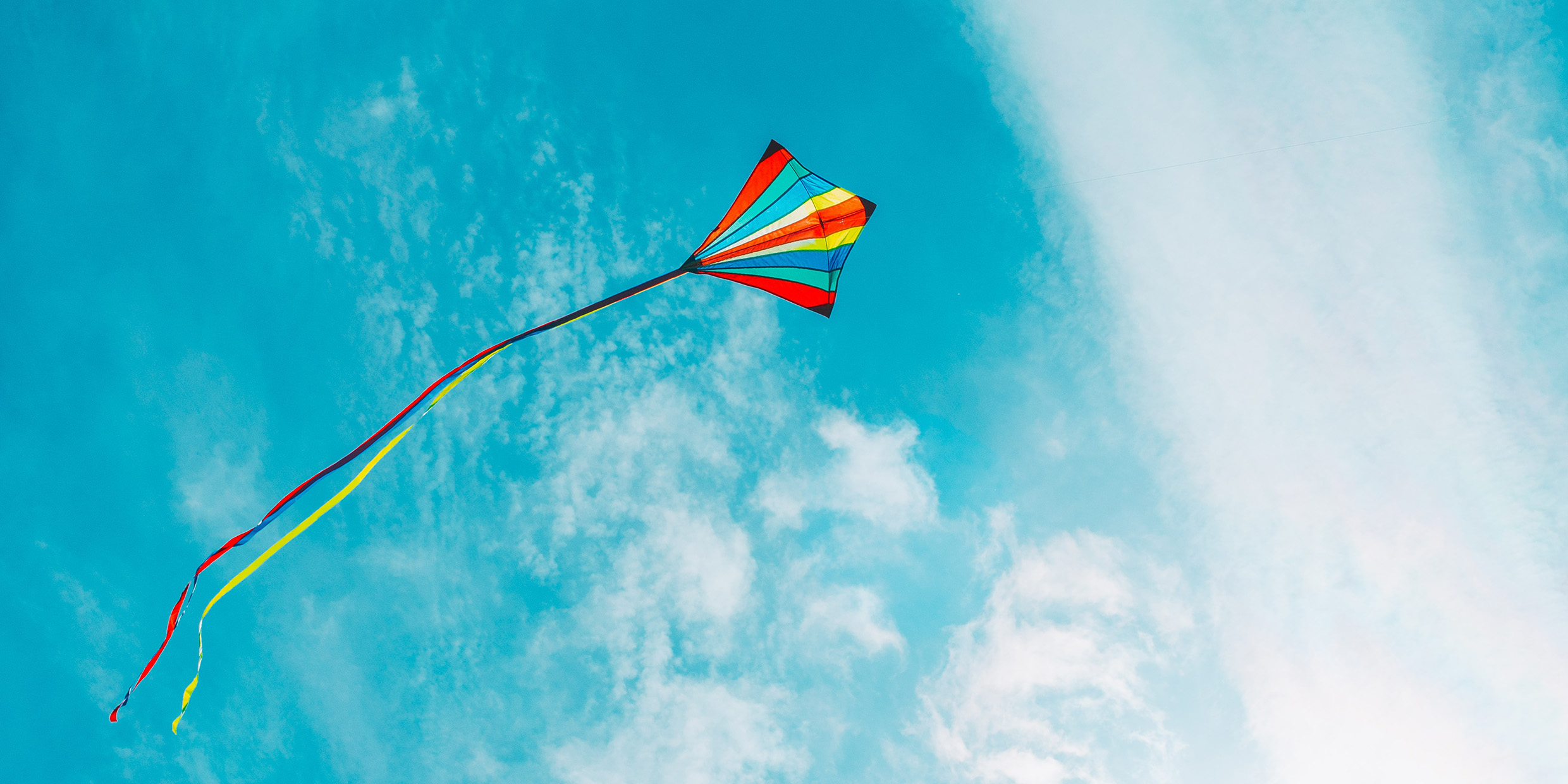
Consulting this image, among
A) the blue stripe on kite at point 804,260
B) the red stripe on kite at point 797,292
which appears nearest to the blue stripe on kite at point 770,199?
the blue stripe on kite at point 804,260

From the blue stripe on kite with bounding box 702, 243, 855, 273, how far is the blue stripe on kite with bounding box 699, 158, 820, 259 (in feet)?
1.41

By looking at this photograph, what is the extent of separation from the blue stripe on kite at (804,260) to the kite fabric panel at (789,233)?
1 cm

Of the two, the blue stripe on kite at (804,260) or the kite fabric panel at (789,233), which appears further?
the blue stripe on kite at (804,260)

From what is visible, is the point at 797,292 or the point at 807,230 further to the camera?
the point at 797,292

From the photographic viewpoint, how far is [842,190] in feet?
41.9

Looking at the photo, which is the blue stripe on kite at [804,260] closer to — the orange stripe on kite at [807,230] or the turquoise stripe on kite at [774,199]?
the orange stripe on kite at [807,230]

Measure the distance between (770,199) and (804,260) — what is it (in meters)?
1.14

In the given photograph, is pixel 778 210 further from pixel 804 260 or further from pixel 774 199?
pixel 804 260

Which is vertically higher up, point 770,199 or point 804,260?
point 770,199

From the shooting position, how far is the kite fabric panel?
40.4 ft

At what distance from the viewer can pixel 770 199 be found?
1285 centimetres

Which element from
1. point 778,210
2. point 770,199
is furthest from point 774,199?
point 778,210

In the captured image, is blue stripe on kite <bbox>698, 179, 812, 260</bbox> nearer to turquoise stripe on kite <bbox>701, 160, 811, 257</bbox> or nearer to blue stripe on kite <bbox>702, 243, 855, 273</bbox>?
turquoise stripe on kite <bbox>701, 160, 811, 257</bbox>

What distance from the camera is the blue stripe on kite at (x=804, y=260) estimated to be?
41.1ft
